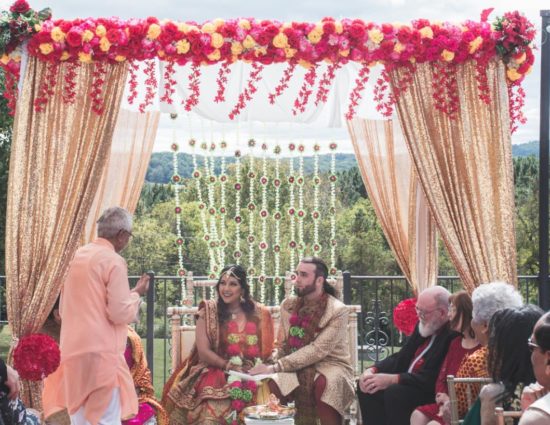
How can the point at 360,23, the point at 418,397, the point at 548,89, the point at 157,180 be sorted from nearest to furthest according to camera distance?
the point at 418,397
the point at 360,23
the point at 548,89
the point at 157,180

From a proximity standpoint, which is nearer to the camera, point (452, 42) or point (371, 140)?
point (452, 42)

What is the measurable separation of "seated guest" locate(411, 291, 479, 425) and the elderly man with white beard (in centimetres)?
22

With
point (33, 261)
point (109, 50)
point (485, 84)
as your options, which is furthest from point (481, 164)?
point (33, 261)

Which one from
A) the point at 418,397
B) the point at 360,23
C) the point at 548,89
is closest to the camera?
the point at 418,397

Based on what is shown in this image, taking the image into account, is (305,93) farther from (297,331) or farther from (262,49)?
(297,331)

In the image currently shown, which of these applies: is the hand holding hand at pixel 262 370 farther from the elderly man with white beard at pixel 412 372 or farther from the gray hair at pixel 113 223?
the gray hair at pixel 113 223

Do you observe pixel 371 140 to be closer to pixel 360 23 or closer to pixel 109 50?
pixel 360 23

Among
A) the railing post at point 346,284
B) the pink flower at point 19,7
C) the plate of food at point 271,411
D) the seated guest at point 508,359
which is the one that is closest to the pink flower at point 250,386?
the plate of food at point 271,411

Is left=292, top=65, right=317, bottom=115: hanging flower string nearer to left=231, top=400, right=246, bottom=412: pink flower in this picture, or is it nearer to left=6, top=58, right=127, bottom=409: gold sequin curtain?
left=6, top=58, right=127, bottom=409: gold sequin curtain

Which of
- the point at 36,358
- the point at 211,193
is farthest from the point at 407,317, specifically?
the point at 36,358

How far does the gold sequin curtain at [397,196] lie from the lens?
614 cm

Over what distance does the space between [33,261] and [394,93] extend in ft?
7.73

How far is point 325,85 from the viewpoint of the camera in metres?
5.97

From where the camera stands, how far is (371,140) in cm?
623
